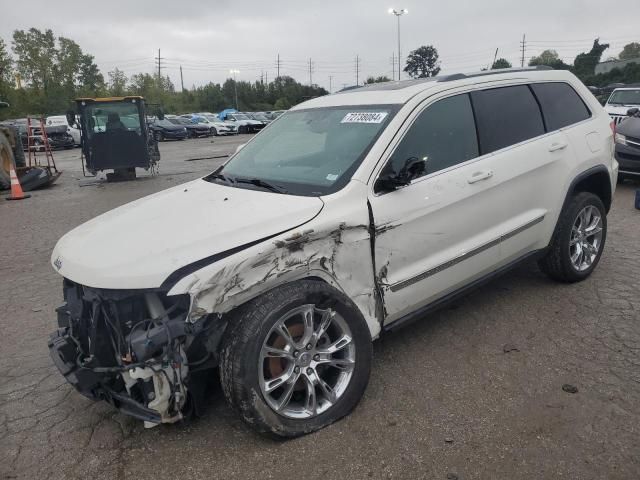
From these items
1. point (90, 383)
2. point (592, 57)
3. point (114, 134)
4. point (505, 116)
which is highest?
point (592, 57)

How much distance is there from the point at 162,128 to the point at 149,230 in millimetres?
32080

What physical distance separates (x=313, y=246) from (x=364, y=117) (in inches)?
43.5

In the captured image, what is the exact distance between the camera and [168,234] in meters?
2.71

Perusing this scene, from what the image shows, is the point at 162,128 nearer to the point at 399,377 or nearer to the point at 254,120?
the point at 254,120

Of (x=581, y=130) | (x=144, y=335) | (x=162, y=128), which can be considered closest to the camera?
(x=144, y=335)

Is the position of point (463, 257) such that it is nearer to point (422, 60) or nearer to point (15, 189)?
Answer: point (15, 189)

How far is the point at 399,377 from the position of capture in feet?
10.8

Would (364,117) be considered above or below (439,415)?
above

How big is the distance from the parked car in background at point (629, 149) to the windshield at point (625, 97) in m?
3.91

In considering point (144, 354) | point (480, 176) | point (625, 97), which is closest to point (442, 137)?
point (480, 176)

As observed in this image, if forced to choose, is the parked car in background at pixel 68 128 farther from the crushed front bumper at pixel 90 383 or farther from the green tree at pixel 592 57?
the green tree at pixel 592 57

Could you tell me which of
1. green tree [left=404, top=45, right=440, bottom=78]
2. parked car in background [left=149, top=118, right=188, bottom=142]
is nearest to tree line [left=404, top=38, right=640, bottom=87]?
green tree [left=404, top=45, right=440, bottom=78]

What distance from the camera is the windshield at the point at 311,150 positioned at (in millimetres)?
3148

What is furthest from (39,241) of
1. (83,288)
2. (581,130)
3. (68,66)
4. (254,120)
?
(68,66)
